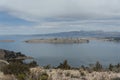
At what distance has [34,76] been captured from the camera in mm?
17484

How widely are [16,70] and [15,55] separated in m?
89.2

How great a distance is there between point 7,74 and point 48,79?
3294 millimetres

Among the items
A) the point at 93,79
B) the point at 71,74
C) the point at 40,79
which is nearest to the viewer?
the point at 40,79

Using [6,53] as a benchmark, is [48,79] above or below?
above

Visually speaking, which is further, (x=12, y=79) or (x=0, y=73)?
(x=0, y=73)

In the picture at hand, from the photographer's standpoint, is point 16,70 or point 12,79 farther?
point 16,70

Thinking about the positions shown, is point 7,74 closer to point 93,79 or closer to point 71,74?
point 71,74

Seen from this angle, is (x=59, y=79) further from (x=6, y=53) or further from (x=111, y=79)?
(x=6, y=53)

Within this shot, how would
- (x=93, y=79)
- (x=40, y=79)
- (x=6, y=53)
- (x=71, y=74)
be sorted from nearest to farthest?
1. (x=40, y=79)
2. (x=93, y=79)
3. (x=71, y=74)
4. (x=6, y=53)

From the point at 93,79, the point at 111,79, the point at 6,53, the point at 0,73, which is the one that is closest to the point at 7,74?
the point at 0,73

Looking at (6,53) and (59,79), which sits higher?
(59,79)

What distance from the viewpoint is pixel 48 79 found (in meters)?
17.1

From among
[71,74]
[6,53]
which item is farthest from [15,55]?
[71,74]

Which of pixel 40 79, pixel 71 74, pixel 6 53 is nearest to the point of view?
pixel 40 79
